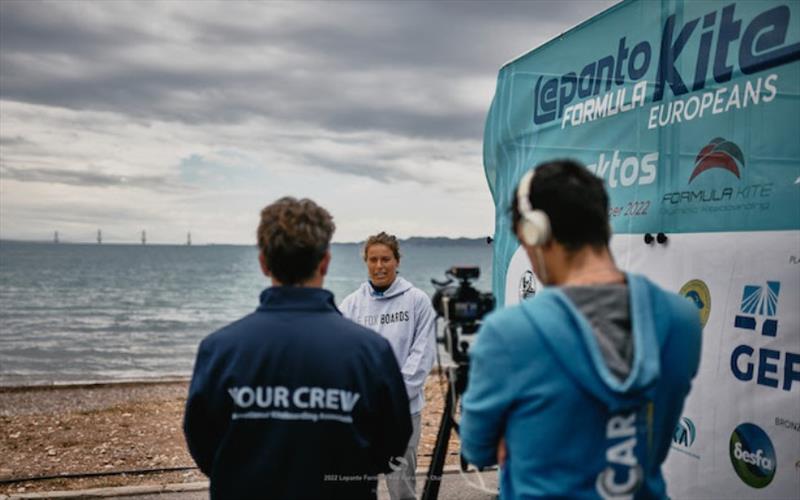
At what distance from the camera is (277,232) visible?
210 centimetres

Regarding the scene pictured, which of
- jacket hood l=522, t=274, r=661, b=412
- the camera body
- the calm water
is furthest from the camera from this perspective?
the calm water

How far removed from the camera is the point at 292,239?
2.10 m

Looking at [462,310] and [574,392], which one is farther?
[462,310]

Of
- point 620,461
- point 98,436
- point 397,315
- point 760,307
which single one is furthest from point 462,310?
point 98,436

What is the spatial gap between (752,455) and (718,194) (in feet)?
3.39

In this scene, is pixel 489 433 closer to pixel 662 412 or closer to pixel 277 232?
pixel 662 412

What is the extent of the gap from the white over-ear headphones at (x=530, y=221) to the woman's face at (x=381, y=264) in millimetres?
2736

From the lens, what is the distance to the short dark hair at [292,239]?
210 centimetres

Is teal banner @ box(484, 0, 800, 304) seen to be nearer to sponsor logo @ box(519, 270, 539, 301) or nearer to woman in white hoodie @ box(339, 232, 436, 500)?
sponsor logo @ box(519, 270, 539, 301)

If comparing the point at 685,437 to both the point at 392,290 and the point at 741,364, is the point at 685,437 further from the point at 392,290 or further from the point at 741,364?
the point at 392,290

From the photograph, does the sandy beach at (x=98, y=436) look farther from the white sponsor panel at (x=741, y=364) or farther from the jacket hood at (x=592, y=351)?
the jacket hood at (x=592, y=351)

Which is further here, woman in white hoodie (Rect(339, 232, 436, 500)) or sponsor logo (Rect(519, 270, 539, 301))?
woman in white hoodie (Rect(339, 232, 436, 500))

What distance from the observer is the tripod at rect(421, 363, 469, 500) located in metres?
2.28

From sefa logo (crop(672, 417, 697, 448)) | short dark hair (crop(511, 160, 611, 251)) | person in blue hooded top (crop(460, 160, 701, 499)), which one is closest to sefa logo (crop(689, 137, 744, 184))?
sefa logo (crop(672, 417, 697, 448))
